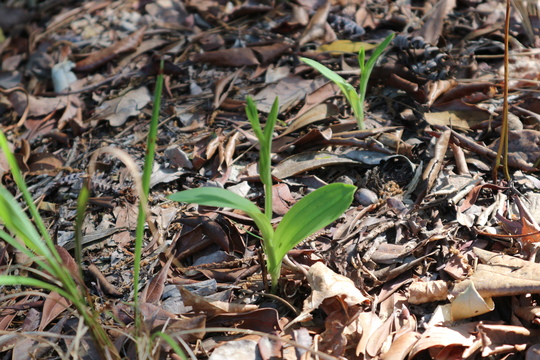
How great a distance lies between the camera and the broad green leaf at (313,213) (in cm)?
116

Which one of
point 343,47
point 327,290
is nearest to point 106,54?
point 343,47

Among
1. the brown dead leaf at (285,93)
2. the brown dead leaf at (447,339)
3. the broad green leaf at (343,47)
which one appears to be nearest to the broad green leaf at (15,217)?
the brown dead leaf at (447,339)

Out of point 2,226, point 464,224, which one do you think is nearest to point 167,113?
point 2,226

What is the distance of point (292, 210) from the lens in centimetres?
122

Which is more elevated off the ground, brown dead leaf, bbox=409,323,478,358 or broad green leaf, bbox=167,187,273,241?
broad green leaf, bbox=167,187,273,241

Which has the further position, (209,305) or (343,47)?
(343,47)

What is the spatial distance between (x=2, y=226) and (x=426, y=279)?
1466 millimetres

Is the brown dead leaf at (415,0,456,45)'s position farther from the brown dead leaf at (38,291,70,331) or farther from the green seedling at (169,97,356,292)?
the brown dead leaf at (38,291,70,331)

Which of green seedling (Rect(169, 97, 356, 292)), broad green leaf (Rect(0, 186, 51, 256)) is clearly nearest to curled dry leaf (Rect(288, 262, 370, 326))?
green seedling (Rect(169, 97, 356, 292))

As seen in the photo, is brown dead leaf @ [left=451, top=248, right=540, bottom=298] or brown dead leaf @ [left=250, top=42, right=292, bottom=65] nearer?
brown dead leaf @ [left=451, top=248, right=540, bottom=298]

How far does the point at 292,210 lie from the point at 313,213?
0.19 feet

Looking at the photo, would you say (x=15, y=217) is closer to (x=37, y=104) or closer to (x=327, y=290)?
(x=327, y=290)

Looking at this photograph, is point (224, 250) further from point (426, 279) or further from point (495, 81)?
point (495, 81)

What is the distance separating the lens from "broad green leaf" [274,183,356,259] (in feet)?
3.82
